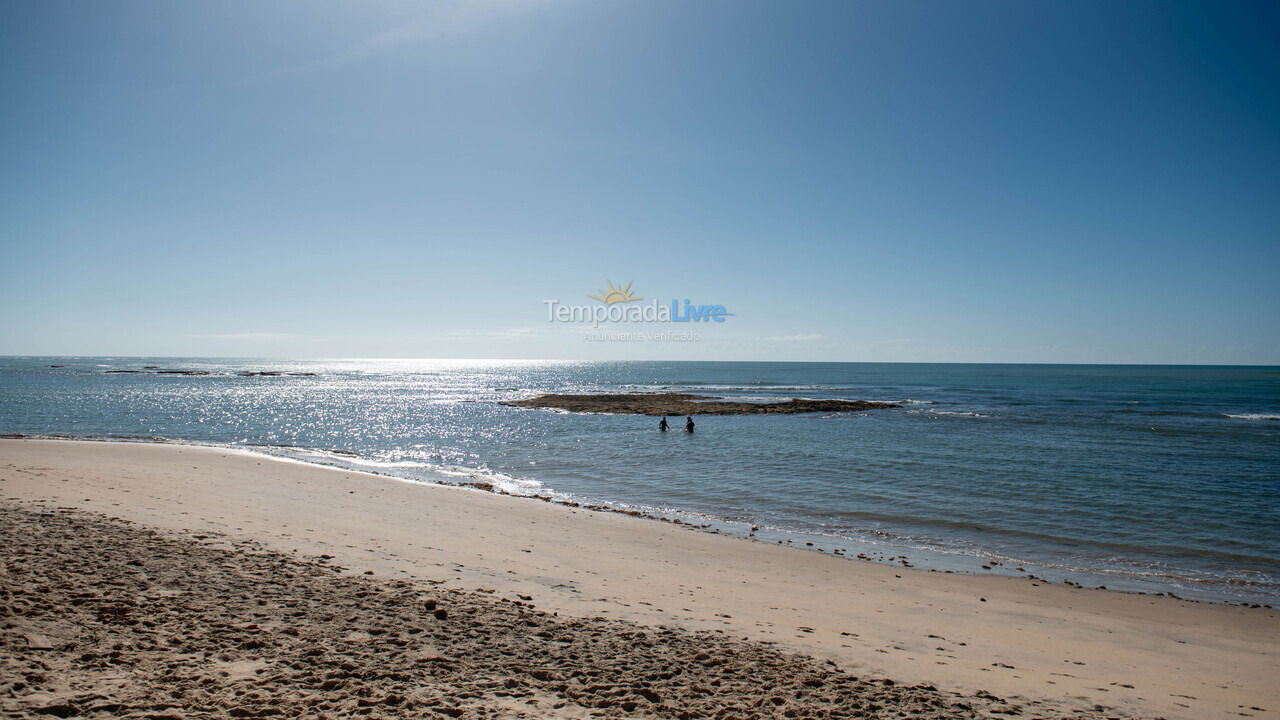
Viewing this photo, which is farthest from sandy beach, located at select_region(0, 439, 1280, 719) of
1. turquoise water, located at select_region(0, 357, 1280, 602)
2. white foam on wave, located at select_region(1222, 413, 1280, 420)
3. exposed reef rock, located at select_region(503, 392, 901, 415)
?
white foam on wave, located at select_region(1222, 413, 1280, 420)

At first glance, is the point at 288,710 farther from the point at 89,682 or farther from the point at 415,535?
the point at 415,535

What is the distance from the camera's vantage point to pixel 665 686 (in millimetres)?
6605

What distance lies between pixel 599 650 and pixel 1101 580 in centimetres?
1215

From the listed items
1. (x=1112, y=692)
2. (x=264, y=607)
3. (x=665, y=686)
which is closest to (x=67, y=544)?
(x=264, y=607)

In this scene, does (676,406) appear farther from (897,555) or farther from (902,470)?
(897,555)

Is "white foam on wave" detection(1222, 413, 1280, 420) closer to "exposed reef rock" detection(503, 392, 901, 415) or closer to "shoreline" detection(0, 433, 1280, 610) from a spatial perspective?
"exposed reef rock" detection(503, 392, 901, 415)

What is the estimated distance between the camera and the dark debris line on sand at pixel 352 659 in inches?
232

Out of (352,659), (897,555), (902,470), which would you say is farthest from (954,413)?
(352,659)

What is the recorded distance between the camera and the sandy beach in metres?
6.20

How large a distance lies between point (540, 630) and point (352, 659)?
2215 millimetres

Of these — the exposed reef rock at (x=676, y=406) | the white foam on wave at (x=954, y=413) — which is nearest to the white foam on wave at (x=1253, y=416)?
the white foam on wave at (x=954, y=413)

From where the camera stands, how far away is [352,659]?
6.76m

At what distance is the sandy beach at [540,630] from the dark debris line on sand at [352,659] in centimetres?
3

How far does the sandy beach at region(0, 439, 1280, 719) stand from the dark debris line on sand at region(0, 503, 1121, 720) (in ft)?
0.11
